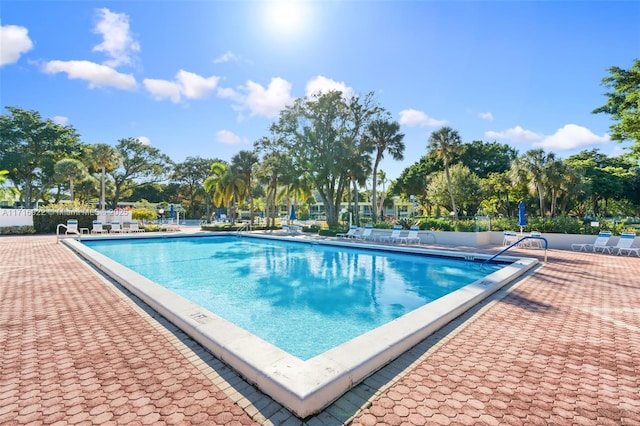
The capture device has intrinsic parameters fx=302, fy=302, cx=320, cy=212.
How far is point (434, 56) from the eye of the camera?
13.6 meters

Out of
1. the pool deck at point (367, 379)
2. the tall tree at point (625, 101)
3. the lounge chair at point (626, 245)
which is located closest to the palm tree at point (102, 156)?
the pool deck at point (367, 379)

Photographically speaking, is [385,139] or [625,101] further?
[385,139]

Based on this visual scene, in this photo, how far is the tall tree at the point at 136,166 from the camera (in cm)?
4388

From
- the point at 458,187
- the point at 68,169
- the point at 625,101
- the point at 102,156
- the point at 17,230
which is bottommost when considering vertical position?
the point at 17,230

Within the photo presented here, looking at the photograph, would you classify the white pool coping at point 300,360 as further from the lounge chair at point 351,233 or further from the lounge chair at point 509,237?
the lounge chair at point 351,233

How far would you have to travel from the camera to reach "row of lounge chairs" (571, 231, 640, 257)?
1274cm

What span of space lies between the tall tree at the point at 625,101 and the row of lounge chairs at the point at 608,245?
758cm

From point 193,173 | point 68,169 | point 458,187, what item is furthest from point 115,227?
point 458,187

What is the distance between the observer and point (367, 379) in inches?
118

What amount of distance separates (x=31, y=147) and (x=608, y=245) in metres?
52.7

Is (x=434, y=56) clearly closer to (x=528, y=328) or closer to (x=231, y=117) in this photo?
(x=528, y=328)

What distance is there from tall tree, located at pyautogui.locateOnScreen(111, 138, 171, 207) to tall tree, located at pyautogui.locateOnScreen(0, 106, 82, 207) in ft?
20.3

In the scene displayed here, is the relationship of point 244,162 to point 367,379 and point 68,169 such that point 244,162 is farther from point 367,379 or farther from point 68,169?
point 367,379

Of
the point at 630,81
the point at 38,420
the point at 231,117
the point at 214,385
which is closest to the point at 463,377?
the point at 214,385
